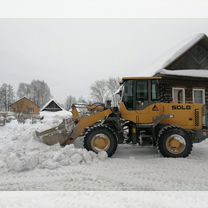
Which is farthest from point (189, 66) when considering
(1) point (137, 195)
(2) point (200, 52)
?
(1) point (137, 195)


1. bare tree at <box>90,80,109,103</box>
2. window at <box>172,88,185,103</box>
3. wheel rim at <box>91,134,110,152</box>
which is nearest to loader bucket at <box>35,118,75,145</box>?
wheel rim at <box>91,134,110,152</box>

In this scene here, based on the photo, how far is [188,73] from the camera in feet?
51.7

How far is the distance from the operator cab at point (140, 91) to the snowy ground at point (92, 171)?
1.85 meters

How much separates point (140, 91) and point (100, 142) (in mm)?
2257

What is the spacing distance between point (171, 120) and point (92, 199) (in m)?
5.18

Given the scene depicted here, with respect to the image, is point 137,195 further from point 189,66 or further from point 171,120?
point 189,66

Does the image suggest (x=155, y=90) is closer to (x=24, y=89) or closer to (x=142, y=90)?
(x=142, y=90)

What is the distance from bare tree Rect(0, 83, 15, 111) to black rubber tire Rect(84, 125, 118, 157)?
80.5 metres

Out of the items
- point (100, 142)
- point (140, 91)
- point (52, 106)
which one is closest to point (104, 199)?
point (100, 142)

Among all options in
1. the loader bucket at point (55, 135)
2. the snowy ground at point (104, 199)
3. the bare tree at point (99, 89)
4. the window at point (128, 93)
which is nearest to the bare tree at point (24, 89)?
the bare tree at point (99, 89)

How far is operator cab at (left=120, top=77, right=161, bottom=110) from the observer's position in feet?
29.1

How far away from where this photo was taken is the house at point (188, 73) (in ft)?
51.0

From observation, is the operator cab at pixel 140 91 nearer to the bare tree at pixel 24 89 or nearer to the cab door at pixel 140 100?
the cab door at pixel 140 100

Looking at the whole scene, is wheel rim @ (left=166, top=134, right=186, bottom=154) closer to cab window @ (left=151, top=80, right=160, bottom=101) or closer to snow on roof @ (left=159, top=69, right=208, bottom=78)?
cab window @ (left=151, top=80, right=160, bottom=101)
